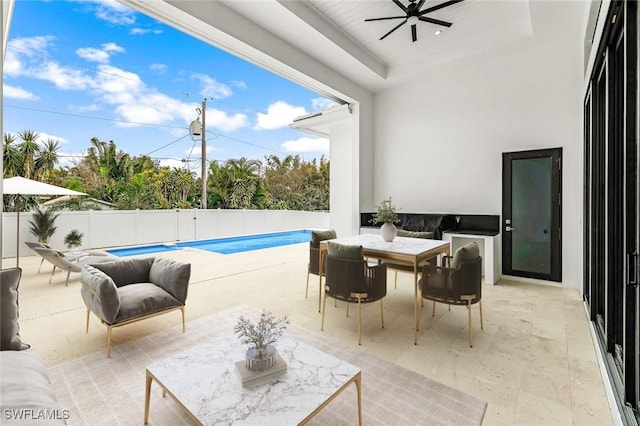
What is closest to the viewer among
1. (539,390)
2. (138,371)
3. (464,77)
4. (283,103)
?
(539,390)

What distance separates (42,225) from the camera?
21.8 feet

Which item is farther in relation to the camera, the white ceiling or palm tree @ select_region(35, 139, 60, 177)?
palm tree @ select_region(35, 139, 60, 177)

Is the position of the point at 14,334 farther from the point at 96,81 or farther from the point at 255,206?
the point at 96,81

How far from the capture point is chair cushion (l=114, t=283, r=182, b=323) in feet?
8.32

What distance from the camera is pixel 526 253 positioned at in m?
4.83

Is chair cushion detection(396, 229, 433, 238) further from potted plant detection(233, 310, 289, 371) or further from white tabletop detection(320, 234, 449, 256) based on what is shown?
potted plant detection(233, 310, 289, 371)

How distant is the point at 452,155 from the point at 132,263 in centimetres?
541

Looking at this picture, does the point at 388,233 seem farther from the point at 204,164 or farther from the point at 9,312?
the point at 204,164

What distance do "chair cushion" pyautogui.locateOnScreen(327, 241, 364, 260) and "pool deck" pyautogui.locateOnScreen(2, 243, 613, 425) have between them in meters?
0.79

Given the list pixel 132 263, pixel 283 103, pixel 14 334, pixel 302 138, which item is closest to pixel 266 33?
pixel 132 263

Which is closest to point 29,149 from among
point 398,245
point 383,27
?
point 383,27

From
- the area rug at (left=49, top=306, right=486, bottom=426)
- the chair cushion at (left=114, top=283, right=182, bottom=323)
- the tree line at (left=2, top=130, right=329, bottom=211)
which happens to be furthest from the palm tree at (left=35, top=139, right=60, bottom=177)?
the area rug at (left=49, top=306, right=486, bottom=426)

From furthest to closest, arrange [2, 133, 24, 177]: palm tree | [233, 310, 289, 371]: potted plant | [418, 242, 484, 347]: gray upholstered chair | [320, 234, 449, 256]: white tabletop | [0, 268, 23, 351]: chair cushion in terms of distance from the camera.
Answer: [2, 133, 24, 177]: palm tree → [320, 234, 449, 256]: white tabletop → [418, 242, 484, 347]: gray upholstered chair → [0, 268, 23, 351]: chair cushion → [233, 310, 289, 371]: potted plant

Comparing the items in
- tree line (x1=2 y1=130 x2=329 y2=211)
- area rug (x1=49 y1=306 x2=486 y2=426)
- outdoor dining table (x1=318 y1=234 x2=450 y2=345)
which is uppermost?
tree line (x1=2 y1=130 x2=329 y2=211)
